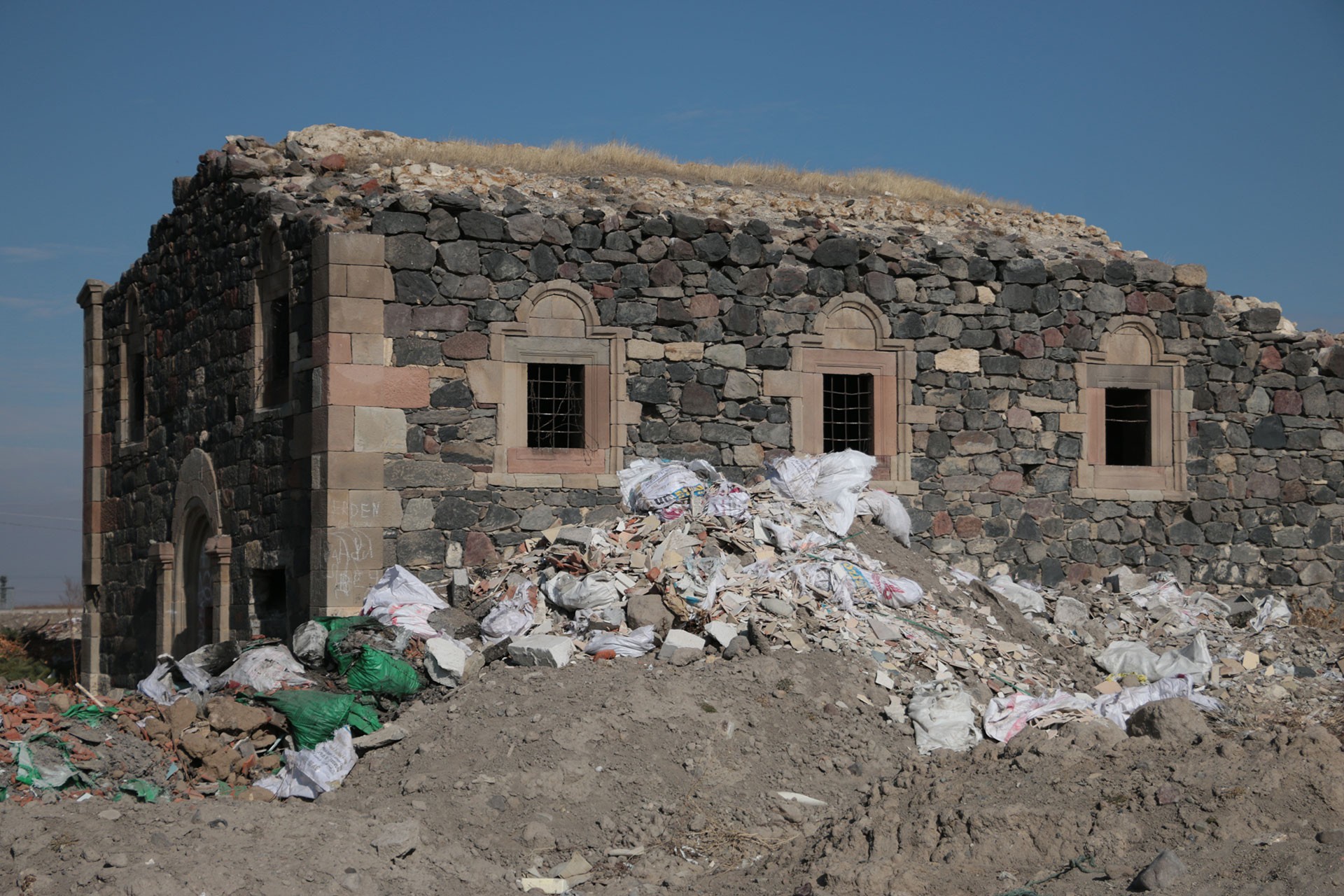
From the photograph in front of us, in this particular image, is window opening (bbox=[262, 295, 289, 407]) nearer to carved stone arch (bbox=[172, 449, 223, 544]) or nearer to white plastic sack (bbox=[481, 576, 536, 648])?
carved stone arch (bbox=[172, 449, 223, 544])

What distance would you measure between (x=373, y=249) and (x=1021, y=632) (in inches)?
247

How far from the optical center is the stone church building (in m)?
11.2

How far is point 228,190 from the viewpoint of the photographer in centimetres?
1289

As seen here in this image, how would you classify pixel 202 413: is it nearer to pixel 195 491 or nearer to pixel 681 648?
pixel 195 491

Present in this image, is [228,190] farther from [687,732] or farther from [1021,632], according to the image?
[1021,632]

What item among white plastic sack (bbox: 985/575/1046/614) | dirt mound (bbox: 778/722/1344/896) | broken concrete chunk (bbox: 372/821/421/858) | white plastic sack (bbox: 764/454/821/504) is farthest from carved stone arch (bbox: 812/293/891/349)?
broken concrete chunk (bbox: 372/821/421/858)

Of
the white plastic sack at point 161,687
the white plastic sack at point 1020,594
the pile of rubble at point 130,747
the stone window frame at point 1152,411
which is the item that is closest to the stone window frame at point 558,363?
the white plastic sack at point 161,687

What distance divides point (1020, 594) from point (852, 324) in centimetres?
291

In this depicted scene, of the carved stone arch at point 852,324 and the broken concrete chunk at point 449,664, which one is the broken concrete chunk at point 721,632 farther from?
the carved stone arch at point 852,324

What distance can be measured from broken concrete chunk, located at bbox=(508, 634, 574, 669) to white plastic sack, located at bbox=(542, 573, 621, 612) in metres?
0.41

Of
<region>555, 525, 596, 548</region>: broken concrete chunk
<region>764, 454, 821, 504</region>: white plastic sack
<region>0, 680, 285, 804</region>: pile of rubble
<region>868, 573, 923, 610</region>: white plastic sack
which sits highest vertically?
<region>764, 454, 821, 504</region>: white plastic sack

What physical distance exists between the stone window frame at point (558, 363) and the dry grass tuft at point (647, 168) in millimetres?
3482

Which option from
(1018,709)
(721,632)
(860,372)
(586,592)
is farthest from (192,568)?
(1018,709)

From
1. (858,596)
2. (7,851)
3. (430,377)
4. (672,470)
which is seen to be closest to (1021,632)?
(858,596)
